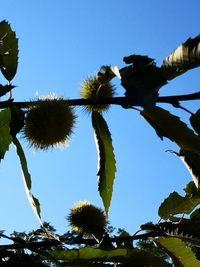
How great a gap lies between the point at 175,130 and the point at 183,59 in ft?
0.76

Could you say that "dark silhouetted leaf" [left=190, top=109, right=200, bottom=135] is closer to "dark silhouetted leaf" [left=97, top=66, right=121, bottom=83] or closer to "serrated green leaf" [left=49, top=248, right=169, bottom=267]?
"dark silhouetted leaf" [left=97, top=66, right=121, bottom=83]

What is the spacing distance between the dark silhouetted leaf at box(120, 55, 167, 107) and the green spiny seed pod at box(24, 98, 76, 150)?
41 centimetres

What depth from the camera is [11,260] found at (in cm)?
146

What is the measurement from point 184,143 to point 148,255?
360 millimetres

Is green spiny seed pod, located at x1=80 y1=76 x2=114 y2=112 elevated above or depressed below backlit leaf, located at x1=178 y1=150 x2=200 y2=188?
above

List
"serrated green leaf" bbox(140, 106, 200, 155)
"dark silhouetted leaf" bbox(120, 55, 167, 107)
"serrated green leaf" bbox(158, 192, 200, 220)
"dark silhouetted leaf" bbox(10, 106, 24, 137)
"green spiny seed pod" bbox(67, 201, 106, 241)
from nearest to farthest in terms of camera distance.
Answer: "dark silhouetted leaf" bbox(120, 55, 167, 107) < "serrated green leaf" bbox(140, 106, 200, 155) < "dark silhouetted leaf" bbox(10, 106, 24, 137) < "serrated green leaf" bbox(158, 192, 200, 220) < "green spiny seed pod" bbox(67, 201, 106, 241)

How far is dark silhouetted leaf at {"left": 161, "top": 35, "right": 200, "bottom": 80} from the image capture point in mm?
1380

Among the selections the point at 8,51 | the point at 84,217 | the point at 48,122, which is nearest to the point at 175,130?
the point at 48,122

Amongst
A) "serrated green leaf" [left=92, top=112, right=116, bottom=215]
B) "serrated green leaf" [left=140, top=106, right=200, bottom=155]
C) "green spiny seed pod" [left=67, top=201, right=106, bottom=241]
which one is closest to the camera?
"serrated green leaf" [left=140, top=106, right=200, bottom=155]

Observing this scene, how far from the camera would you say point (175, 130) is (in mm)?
1336

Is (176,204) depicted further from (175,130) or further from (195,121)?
(175,130)

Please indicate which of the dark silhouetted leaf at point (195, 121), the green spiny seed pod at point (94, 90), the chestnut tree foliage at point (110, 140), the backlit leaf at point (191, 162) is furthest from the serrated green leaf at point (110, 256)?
the green spiny seed pod at point (94, 90)

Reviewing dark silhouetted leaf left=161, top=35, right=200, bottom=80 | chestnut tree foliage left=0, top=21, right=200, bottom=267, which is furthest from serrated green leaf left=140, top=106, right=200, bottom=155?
dark silhouetted leaf left=161, top=35, right=200, bottom=80

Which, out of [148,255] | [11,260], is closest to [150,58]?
[148,255]
